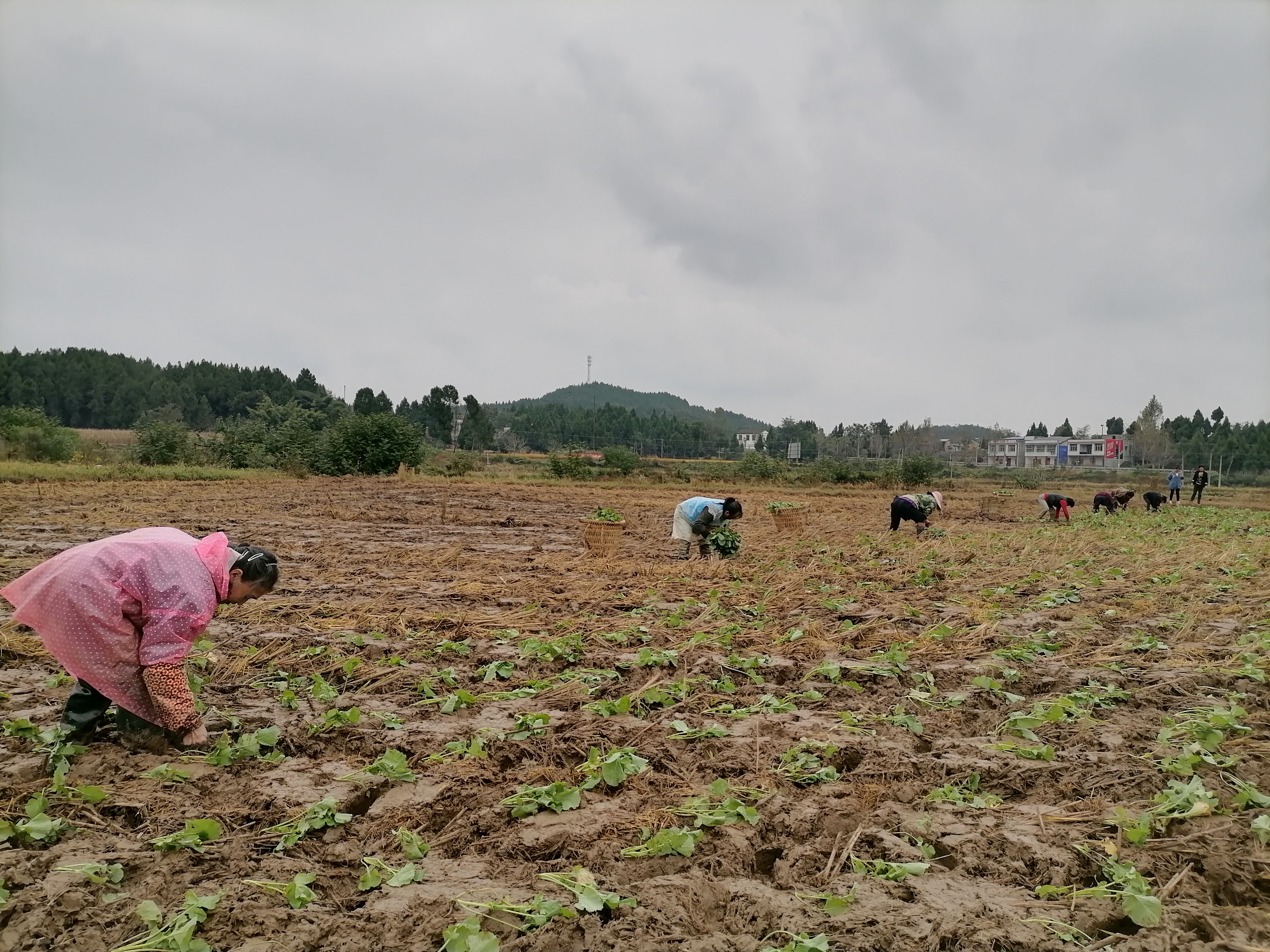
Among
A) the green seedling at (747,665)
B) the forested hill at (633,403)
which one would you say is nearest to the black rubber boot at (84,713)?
the green seedling at (747,665)

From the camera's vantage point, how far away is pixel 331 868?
285cm

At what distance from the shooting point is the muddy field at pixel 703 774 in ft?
8.34

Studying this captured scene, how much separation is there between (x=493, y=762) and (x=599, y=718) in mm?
842

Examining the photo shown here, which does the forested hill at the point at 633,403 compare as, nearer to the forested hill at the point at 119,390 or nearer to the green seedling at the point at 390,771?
the forested hill at the point at 119,390

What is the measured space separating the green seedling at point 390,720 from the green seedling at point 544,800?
1.19 m

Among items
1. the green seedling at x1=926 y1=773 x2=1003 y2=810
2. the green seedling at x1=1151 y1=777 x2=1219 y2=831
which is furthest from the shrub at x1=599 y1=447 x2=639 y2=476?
the green seedling at x1=1151 y1=777 x2=1219 y2=831

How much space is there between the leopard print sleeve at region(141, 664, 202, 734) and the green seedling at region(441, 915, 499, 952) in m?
2.12

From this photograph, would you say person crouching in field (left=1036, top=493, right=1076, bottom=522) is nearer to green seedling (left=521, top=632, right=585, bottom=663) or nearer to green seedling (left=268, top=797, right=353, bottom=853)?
green seedling (left=521, top=632, right=585, bottom=663)

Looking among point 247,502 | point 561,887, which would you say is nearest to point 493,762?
point 561,887

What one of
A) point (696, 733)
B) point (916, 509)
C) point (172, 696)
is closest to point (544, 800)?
point (696, 733)

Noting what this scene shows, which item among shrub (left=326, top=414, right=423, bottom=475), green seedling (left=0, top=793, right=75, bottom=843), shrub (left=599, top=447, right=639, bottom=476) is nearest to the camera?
green seedling (left=0, top=793, right=75, bottom=843)

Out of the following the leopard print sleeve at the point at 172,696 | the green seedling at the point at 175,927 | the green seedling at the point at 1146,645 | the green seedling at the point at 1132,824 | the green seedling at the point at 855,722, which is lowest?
the green seedling at the point at 175,927

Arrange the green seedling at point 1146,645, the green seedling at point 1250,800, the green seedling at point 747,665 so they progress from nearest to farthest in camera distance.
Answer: the green seedling at point 1250,800 < the green seedling at point 747,665 < the green seedling at point 1146,645

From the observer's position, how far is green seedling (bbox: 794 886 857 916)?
2.55 m
